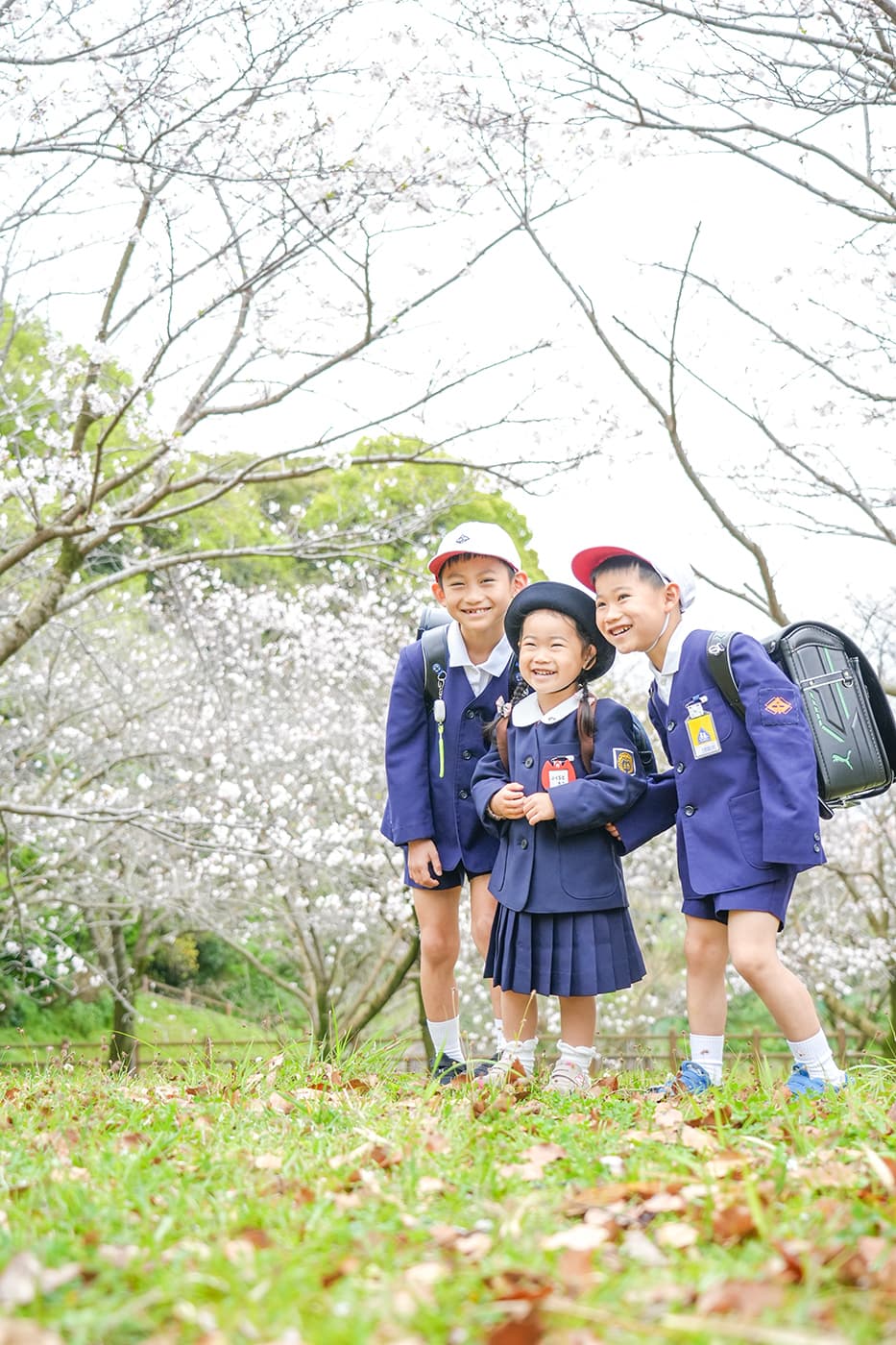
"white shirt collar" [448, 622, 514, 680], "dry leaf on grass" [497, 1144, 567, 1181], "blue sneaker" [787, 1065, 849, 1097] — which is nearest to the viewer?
"dry leaf on grass" [497, 1144, 567, 1181]

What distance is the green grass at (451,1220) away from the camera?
4.19 ft

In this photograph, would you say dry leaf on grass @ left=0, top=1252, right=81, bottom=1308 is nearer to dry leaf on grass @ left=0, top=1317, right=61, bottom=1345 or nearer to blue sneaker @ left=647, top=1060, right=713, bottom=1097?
dry leaf on grass @ left=0, top=1317, right=61, bottom=1345

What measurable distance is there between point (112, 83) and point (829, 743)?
362cm

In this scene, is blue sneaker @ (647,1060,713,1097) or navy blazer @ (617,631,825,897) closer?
navy blazer @ (617,631,825,897)

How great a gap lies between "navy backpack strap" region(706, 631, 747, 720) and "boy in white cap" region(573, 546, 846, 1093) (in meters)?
0.02

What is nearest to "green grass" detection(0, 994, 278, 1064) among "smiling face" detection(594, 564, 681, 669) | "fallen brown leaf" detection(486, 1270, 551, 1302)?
"smiling face" detection(594, 564, 681, 669)

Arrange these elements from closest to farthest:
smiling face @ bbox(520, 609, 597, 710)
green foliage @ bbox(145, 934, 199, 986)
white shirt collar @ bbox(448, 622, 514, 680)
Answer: smiling face @ bbox(520, 609, 597, 710), white shirt collar @ bbox(448, 622, 514, 680), green foliage @ bbox(145, 934, 199, 986)

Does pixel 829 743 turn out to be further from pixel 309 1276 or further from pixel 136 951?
pixel 136 951

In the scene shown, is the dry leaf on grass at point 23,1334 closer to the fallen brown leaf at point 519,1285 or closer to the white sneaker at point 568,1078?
the fallen brown leaf at point 519,1285

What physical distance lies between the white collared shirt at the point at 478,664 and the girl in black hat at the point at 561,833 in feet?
0.61

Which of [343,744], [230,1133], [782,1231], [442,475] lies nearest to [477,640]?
[230,1133]

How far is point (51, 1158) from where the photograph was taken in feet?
7.03

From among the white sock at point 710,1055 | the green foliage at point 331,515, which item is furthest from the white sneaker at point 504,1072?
the green foliage at point 331,515

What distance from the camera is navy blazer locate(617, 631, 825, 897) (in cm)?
293
